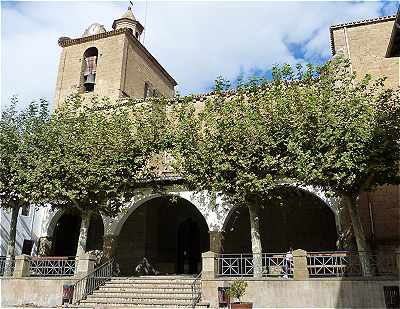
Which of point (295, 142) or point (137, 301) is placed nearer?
point (295, 142)


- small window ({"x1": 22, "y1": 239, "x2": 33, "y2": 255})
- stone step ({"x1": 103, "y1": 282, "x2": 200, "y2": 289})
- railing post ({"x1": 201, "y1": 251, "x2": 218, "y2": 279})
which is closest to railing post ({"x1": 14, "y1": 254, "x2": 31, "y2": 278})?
stone step ({"x1": 103, "y1": 282, "x2": 200, "y2": 289})

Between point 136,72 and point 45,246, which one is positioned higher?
point 136,72

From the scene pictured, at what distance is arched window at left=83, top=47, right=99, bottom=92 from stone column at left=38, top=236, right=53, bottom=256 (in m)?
12.1

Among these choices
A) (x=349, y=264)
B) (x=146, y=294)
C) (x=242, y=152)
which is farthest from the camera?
(x=146, y=294)

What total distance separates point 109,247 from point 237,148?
7.72 meters

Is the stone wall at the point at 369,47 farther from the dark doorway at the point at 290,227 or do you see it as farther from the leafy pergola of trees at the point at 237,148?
the dark doorway at the point at 290,227

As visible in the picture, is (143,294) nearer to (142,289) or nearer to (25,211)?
(142,289)

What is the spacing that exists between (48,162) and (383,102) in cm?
1307

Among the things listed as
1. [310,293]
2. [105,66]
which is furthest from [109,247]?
[105,66]

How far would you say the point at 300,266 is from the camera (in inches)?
562

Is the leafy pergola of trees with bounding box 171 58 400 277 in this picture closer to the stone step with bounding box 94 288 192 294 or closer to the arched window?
the stone step with bounding box 94 288 192 294

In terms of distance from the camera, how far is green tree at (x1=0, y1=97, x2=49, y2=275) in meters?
17.5

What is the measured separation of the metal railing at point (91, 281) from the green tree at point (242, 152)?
5329 millimetres

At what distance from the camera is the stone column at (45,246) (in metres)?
19.9
